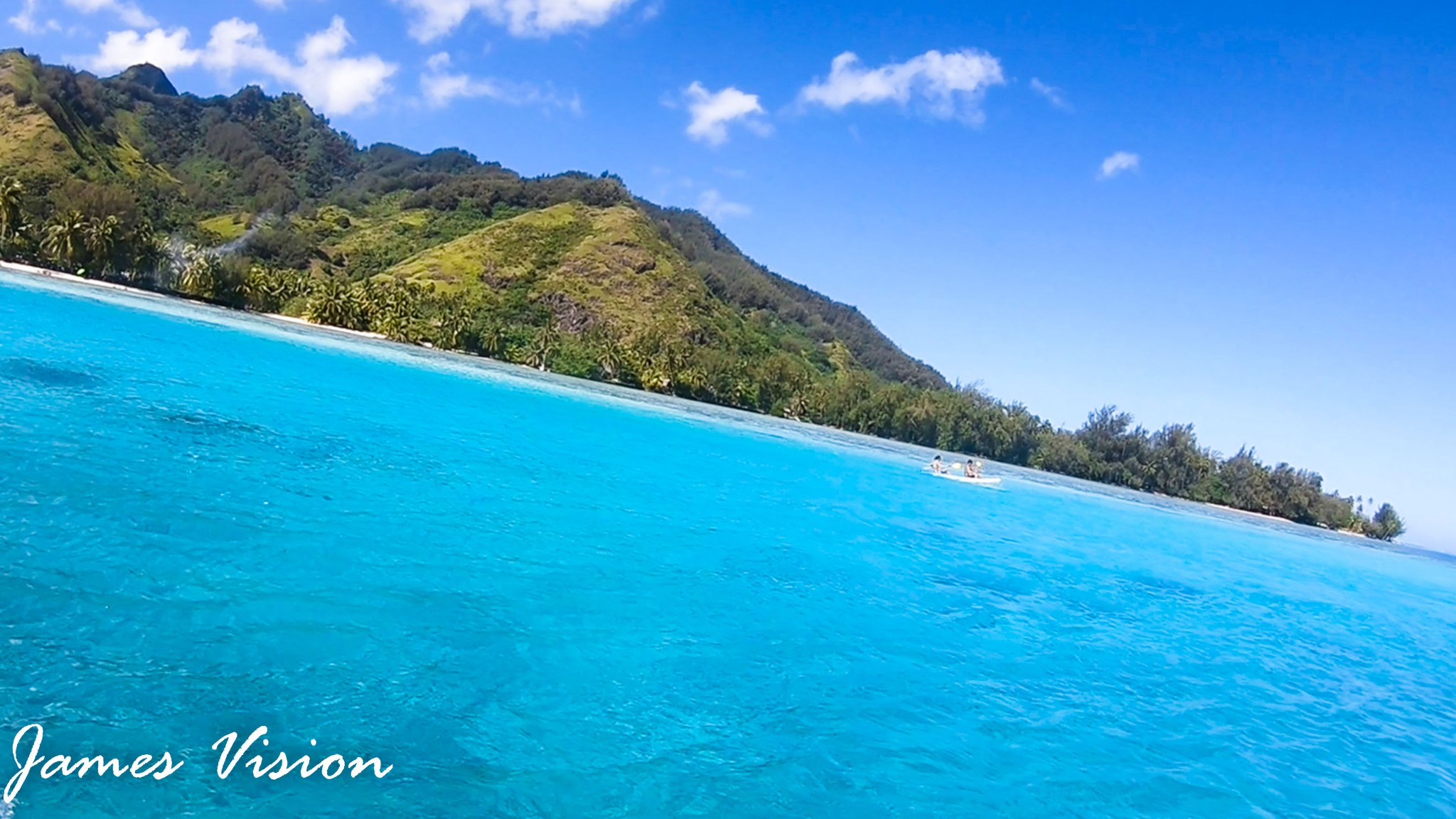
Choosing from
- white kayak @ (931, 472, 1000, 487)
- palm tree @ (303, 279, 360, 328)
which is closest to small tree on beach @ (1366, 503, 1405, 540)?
white kayak @ (931, 472, 1000, 487)

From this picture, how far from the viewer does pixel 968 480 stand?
7900 centimetres

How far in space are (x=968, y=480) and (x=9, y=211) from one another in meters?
110

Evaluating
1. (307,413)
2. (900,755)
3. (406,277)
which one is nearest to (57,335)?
(307,413)

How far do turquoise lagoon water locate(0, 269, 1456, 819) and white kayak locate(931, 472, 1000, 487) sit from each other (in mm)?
36155

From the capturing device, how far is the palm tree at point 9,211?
96000mm

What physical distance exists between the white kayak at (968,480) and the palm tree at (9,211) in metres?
106

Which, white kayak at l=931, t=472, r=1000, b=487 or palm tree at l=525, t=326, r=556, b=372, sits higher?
palm tree at l=525, t=326, r=556, b=372

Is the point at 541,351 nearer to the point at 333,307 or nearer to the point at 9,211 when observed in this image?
the point at 333,307

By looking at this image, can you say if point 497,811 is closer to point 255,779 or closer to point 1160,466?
point 255,779

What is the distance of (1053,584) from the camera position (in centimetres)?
3403

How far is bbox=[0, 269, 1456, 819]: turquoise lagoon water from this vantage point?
10945 millimetres

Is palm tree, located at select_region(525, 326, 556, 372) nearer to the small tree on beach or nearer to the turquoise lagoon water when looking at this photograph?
the turquoise lagoon water

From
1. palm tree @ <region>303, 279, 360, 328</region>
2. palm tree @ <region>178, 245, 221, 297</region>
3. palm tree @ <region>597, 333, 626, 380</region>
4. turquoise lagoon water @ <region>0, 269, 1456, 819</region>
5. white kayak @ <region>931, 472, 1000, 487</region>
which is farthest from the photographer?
palm tree @ <region>597, 333, 626, 380</region>

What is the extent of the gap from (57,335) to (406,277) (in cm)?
13881
